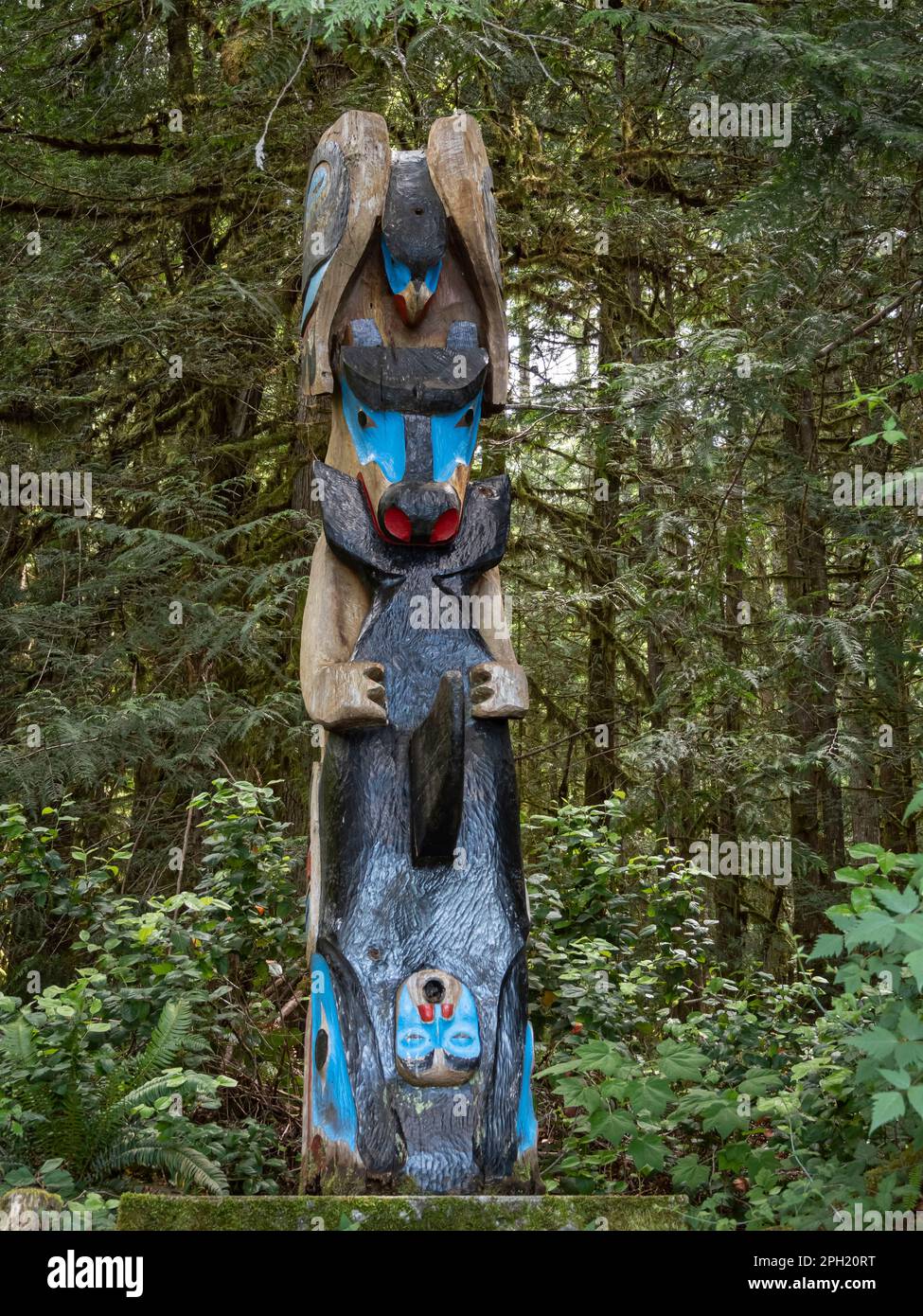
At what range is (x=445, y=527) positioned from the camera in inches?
195

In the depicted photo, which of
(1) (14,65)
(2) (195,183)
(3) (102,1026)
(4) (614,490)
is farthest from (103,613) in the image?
(3) (102,1026)

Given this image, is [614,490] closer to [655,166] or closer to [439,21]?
[655,166]

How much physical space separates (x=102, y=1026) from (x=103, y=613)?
5358 millimetres

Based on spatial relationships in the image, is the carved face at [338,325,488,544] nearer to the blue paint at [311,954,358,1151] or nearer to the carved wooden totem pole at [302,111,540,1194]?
the carved wooden totem pole at [302,111,540,1194]

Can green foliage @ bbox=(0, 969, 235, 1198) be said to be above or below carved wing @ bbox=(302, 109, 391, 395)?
below

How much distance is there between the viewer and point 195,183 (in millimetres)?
8969

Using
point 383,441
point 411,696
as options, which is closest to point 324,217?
point 383,441

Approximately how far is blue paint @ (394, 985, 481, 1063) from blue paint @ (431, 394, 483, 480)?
6.45 feet

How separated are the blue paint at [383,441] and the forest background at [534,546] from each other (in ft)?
5.77

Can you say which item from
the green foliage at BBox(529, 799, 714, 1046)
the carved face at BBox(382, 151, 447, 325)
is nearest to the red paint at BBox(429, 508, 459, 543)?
the carved face at BBox(382, 151, 447, 325)

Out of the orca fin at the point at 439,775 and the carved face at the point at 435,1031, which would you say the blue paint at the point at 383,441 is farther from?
the carved face at the point at 435,1031

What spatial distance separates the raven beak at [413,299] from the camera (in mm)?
5227

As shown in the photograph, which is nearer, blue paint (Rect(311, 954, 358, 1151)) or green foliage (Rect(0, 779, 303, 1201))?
blue paint (Rect(311, 954, 358, 1151))

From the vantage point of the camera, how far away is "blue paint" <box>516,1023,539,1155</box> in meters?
4.23
